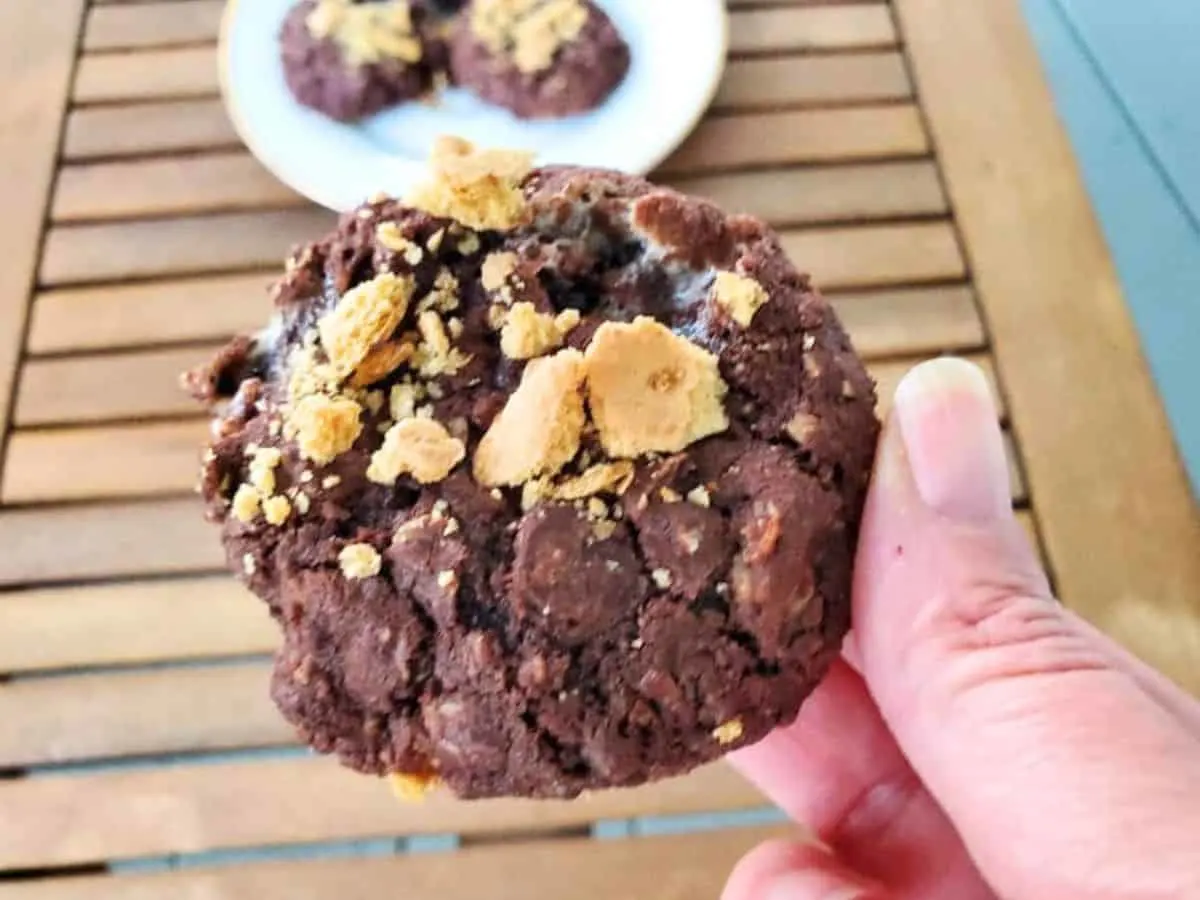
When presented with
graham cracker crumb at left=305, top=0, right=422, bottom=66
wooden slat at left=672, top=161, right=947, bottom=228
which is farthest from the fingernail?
graham cracker crumb at left=305, top=0, right=422, bottom=66

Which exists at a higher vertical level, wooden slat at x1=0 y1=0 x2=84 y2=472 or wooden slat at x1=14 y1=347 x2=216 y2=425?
wooden slat at x1=0 y1=0 x2=84 y2=472

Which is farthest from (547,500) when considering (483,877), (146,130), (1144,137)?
(1144,137)

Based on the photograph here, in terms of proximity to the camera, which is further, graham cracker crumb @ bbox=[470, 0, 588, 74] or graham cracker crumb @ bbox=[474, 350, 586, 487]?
graham cracker crumb @ bbox=[470, 0, 588, 74]

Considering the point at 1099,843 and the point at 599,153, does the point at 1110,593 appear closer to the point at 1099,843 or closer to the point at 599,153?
the point at 1099,843

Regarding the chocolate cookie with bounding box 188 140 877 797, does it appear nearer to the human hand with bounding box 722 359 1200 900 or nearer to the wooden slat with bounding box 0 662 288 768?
the human hand with bounding box 722 359 1200 900

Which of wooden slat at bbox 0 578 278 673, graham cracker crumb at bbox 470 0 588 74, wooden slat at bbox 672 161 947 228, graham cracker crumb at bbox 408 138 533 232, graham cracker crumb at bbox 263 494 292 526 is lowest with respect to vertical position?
wooden slat at bbox 0 578 278 673
